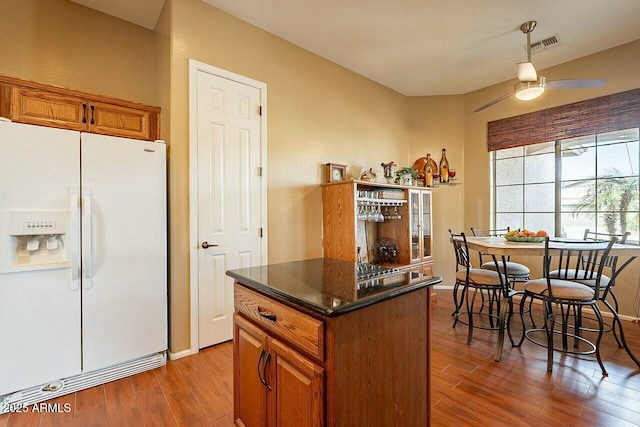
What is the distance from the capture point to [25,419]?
5.91 feet

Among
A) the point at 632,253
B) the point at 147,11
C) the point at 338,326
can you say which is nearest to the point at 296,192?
the point at 147,11

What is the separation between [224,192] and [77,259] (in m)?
1.23

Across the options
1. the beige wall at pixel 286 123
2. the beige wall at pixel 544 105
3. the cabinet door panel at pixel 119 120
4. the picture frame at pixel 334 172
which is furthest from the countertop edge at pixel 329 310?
the beige wall at pixel 544 105

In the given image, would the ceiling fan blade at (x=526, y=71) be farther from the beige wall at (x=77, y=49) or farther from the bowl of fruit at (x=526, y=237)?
the beige wall at (x=77, y=49)

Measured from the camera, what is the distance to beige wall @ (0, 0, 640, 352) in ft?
8.47

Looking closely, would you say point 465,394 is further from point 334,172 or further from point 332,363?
point 334,172

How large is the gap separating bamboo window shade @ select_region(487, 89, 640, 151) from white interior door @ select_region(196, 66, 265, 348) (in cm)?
363

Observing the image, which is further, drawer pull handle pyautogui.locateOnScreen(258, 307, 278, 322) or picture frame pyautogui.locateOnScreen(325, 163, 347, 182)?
picture frame pyautogui.locateOnScreen(325, 163, 347, 182)

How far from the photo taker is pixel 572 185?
3.91m

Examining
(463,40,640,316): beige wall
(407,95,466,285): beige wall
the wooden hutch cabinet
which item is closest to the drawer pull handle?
the wooden hutch cabinet

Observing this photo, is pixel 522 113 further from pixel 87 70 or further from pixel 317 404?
pixel 87 70

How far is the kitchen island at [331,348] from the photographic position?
1.07 m

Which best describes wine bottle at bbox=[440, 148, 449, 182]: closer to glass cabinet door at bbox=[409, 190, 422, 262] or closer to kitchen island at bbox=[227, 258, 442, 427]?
glass cabinet door at bbox=[409, 190, 422, 262]

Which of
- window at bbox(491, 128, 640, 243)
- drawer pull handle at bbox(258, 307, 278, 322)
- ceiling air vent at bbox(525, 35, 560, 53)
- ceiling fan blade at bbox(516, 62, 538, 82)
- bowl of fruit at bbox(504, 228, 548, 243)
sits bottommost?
drawer pull handle at bbox(258, 307, 278, 322)
